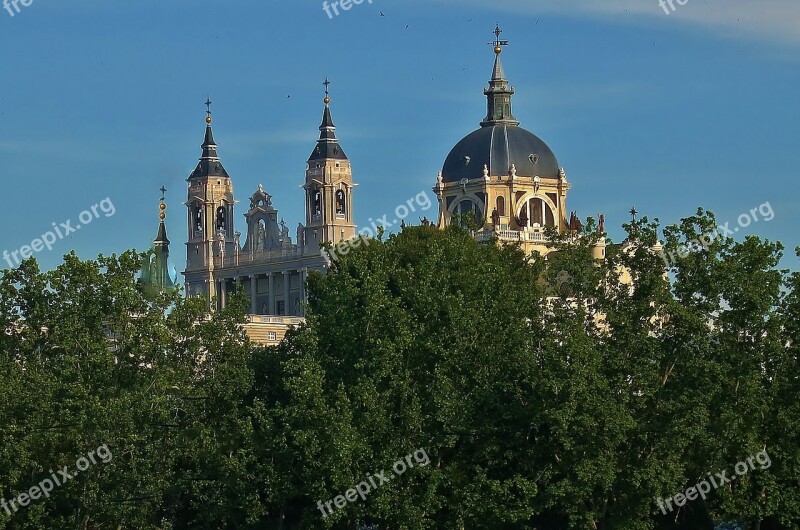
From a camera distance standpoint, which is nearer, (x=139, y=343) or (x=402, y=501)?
(x=402, y=501)

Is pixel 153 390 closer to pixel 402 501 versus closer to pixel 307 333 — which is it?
pixel 307 333

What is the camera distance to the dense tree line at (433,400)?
68875 mm

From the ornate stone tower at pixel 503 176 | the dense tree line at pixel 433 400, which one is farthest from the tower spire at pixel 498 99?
the dense tree line at pixel 433 400

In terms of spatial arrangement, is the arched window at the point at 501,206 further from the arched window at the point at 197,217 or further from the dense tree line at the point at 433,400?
the dense tree line at the point at 433,400

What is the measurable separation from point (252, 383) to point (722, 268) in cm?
1634

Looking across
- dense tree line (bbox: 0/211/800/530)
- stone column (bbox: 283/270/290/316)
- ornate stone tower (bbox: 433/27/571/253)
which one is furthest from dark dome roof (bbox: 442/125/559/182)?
dense tree line (bbox: 0/211/800/530)

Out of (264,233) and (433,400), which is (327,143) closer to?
(264,233)

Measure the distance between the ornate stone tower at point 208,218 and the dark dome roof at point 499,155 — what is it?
868 inches

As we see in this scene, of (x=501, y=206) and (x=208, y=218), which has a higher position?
(x=208, y=218)

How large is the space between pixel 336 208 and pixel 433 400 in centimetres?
8878

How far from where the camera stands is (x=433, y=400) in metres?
70.6

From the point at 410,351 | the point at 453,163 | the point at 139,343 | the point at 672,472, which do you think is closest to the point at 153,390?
the point at 139,343

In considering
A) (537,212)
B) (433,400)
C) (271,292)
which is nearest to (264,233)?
(271,292)

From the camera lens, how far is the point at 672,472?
68.2 m
